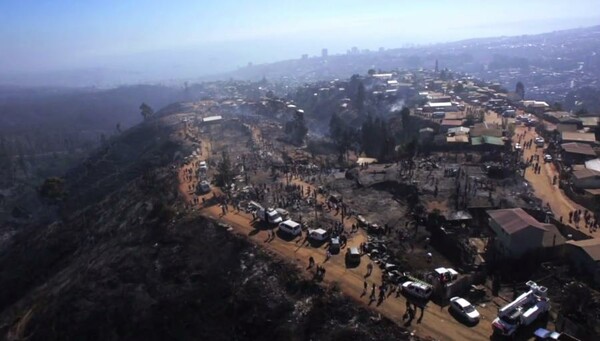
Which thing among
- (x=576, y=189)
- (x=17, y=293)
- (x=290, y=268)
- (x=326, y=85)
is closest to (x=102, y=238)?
(x=17, y=293)

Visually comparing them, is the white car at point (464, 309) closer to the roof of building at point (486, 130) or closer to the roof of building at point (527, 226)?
the roof of building at point (527, 226)

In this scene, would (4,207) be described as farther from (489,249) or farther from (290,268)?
(489,249)

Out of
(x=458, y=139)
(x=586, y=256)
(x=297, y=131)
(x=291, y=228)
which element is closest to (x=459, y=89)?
(x=297, y=131)

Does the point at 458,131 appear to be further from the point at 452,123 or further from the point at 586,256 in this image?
the point at 586,256

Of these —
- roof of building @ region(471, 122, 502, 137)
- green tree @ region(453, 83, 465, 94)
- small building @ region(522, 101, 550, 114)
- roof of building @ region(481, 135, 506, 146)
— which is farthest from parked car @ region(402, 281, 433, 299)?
green tree @ region(453, 83, 465, 94)

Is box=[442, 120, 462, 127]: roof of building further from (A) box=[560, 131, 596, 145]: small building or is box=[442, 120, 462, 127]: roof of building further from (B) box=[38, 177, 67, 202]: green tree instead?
(B) box=[38, 177, 67, 202]: green tree
